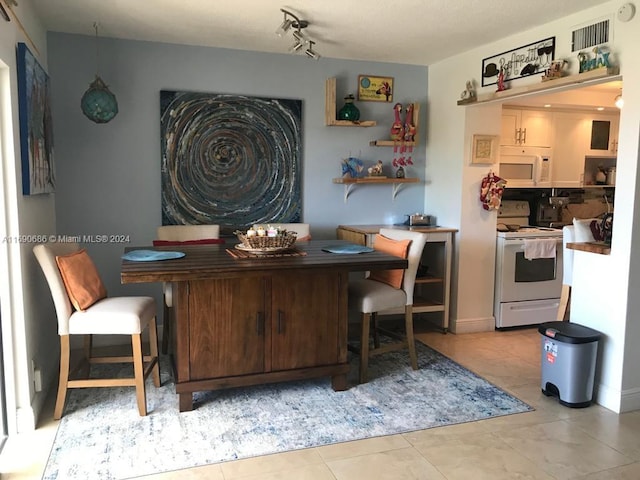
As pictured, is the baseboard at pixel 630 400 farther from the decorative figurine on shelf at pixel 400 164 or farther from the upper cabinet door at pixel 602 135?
the upper cabinet door at pixel 602 135

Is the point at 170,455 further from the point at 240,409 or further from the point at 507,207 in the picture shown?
the point at 507,207

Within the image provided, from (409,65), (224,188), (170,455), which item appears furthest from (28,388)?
(409,65)

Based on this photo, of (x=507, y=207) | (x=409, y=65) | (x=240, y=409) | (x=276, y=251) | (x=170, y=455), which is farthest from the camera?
(x=507, y=207)

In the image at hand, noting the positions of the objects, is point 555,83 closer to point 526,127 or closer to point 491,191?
point 491,191

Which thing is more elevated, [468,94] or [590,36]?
[590,36]

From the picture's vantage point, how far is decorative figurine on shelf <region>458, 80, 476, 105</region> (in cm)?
422

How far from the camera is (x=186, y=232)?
13.4ft

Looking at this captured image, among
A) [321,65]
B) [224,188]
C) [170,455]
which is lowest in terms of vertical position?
[170,455]

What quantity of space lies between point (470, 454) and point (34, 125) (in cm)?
297

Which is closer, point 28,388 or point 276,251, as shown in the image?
point 28,388

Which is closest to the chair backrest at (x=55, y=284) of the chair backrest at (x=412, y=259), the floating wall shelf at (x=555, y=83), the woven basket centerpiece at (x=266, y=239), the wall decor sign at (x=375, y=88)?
the woven basket centerpiece at (x=266, y=239)

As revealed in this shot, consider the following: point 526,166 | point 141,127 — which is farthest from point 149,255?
point 526,166

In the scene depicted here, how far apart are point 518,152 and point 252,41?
2.72 meters

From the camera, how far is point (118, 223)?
13.8ft
